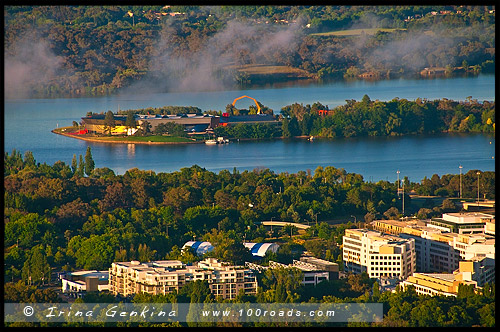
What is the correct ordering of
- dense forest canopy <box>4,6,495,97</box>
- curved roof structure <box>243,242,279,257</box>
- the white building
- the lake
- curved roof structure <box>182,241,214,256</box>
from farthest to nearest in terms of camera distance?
dense forest canopy <box>4,6,495,97</box>
the lake
curved roof structure <box>182,241,214,256</box>
curved roof structure <box>243,242,279,257</box>
the white building

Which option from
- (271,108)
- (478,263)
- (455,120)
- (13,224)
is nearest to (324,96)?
(271,108)

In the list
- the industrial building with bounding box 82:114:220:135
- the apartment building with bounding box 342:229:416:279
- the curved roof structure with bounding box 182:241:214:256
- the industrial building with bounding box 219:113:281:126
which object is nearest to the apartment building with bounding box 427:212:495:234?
the apartment building with bounding box 342:229:416:279

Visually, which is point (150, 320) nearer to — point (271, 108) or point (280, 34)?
point (271, 108)

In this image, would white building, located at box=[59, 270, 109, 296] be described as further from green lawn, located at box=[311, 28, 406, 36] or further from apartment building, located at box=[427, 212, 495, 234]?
green lawn, located at box=[311, 28, 406, 36]

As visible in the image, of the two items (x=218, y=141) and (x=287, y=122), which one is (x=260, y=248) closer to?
(x=218, y=141)

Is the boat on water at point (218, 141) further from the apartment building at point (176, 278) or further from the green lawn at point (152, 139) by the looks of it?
the apartment building at point (176, 278)

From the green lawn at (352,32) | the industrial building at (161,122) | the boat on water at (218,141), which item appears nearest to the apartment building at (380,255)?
the boat on water at (218,141)
